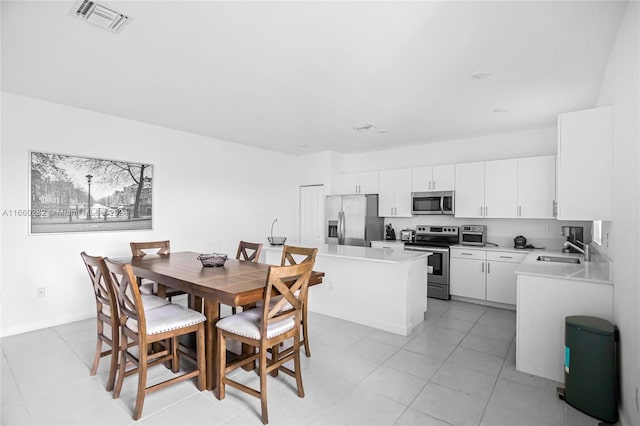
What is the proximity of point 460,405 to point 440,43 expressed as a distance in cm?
260

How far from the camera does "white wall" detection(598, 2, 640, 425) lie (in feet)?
5.84

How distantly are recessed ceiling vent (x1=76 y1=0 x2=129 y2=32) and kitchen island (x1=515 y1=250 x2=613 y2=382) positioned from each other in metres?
3.54

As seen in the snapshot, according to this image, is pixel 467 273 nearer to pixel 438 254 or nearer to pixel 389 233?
pixel 438 254

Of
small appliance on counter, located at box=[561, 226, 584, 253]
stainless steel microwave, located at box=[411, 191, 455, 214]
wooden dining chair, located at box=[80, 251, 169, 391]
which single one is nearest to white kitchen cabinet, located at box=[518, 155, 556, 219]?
small appliance on counter, located at box=[561, 226, 584, 253]

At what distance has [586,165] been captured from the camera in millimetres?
2527

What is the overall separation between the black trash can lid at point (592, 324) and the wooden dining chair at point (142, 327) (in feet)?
8.68

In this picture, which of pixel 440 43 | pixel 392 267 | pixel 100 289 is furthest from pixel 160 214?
pixel 440 43

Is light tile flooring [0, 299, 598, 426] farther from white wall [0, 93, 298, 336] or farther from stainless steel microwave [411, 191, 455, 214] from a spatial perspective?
stainless steel microwave [411, 191, 455, 214]

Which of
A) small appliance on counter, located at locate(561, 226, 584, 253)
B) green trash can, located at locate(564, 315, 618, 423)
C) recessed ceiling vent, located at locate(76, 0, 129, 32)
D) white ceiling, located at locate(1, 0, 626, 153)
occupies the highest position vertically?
recessed ceiling vent, located at locate(76, 0, 129, 32)

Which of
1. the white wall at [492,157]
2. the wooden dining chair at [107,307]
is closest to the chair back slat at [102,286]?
the wooden dining chair at [107,307]

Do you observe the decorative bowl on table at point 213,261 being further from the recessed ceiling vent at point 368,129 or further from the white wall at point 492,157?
the white wall at point 492,157

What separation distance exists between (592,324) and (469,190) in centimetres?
316

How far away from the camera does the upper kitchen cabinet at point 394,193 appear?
5797mm

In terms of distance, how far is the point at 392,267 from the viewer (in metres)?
3.66
